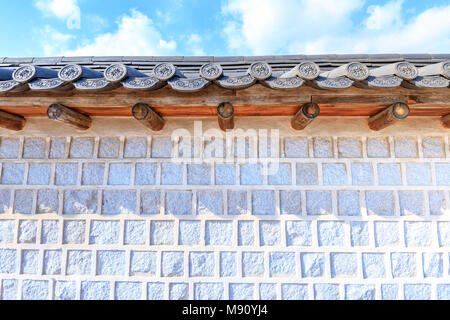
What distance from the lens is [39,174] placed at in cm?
264

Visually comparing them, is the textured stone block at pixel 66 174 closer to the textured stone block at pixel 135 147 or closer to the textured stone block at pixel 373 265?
the textured stone block at pixel 135 147

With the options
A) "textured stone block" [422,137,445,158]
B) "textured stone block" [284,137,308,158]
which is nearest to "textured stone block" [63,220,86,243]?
"textured stone block" [284,137,308,158]

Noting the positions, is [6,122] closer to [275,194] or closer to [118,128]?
[118,128]

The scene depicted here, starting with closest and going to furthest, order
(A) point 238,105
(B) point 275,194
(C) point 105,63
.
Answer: (A) point 238,105, (B) point 275,194, (C) point 105,63

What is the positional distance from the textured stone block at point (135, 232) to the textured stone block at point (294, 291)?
138 centimetres

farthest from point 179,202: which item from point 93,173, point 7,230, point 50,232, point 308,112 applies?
point 7,230

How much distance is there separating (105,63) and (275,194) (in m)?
2.72

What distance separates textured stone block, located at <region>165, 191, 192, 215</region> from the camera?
8.32 ft

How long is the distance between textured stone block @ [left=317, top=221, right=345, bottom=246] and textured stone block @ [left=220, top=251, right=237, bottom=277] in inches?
32.6

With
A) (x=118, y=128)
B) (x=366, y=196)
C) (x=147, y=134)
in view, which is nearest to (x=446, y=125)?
(x=366, y=196)

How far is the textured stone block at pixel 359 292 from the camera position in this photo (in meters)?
2.41
